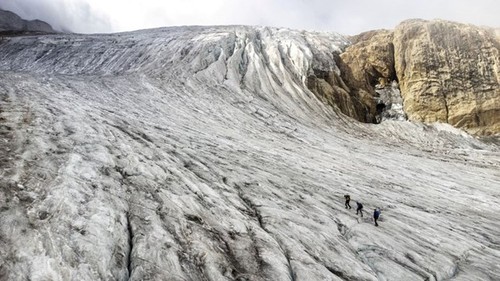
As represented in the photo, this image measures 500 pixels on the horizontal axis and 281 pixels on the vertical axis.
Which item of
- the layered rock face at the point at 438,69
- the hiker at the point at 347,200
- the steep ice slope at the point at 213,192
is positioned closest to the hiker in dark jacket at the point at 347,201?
the hiker at the point at 347,200

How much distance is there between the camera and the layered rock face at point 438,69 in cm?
5453

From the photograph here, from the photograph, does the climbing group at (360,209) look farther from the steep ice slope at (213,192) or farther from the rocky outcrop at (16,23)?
the rocky outcrop at (16,23)

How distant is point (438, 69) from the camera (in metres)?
57.6

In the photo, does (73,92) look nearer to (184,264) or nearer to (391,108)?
(184,264)

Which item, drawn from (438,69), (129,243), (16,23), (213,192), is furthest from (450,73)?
(16,23)

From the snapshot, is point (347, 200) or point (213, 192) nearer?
point (213, 192)

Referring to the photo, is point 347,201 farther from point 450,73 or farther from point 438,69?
point 450,73

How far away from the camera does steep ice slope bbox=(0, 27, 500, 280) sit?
13.4 m

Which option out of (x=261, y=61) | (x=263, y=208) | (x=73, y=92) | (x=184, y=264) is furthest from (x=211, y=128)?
(x=261, y=61)

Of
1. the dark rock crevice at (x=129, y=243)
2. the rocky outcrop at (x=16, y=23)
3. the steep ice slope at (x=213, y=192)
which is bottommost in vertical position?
the dark rock crevice at (x=129, y=243)

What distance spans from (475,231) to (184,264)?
15.3 metres

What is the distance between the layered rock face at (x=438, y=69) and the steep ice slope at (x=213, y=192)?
13.2 meters

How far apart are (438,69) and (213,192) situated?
48168 mm

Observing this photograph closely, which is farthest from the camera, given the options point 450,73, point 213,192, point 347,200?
point 450,73
